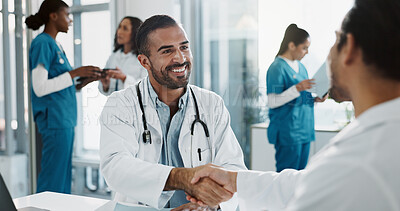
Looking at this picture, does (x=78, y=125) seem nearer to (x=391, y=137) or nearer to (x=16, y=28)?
(x=16, y=28)

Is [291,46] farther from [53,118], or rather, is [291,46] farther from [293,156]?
[53,118]

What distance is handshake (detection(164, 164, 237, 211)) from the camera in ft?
3.91

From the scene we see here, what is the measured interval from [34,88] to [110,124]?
1.43 m

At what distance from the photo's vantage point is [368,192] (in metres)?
0.49

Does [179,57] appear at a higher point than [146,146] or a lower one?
higher

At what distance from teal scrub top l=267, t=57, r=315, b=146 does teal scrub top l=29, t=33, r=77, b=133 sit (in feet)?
4.40

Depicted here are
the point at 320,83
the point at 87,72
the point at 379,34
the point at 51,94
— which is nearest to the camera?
the point at 379,34

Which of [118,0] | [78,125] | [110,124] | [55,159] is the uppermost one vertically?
[118,0]

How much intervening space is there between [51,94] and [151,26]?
1257mm

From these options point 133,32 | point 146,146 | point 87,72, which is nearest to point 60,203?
point 146,146

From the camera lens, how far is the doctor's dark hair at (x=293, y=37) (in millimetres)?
2326

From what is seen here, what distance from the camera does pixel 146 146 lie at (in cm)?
140

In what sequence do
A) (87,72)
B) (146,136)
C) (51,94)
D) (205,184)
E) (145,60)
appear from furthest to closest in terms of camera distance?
(87,72), (51,94), (145,60), (146,136), (205,184)

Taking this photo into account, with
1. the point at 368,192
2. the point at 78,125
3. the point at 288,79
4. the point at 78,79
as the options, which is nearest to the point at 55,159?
the point at 78,125
